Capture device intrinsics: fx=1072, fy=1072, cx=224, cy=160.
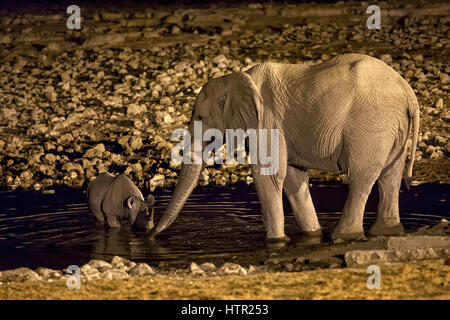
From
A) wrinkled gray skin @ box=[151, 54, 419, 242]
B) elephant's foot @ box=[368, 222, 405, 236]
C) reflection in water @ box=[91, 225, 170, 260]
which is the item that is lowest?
reflection in water @ box=[91, 225, 170, 260]

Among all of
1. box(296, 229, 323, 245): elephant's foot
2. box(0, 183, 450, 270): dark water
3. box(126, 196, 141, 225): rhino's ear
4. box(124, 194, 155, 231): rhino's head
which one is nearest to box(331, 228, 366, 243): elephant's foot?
box(296, 229, 323, 245): elephant's foot

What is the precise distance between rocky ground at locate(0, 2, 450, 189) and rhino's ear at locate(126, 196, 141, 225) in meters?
2.69

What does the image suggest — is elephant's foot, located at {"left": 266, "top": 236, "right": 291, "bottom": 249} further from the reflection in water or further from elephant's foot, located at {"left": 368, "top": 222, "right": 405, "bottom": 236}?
the reflection in water


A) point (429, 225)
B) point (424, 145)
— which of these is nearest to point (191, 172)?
point (429, 225)

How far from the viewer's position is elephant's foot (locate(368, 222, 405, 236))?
10.4 meters

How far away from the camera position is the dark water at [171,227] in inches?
402

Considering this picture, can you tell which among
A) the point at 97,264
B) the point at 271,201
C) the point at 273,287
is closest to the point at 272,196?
the point at 271,201

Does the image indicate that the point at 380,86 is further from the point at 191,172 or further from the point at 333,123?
the point at 191,172

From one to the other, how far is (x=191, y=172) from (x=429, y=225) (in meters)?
2.45

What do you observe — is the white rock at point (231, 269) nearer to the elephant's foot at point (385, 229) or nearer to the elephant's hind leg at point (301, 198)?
the elephant's hind leg at point (301, 198)

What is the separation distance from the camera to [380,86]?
32.4 feet

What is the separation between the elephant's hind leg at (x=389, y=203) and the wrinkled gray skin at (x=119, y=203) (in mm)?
2418

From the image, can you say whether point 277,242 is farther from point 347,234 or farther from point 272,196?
point 347,234

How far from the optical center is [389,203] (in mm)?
10375
